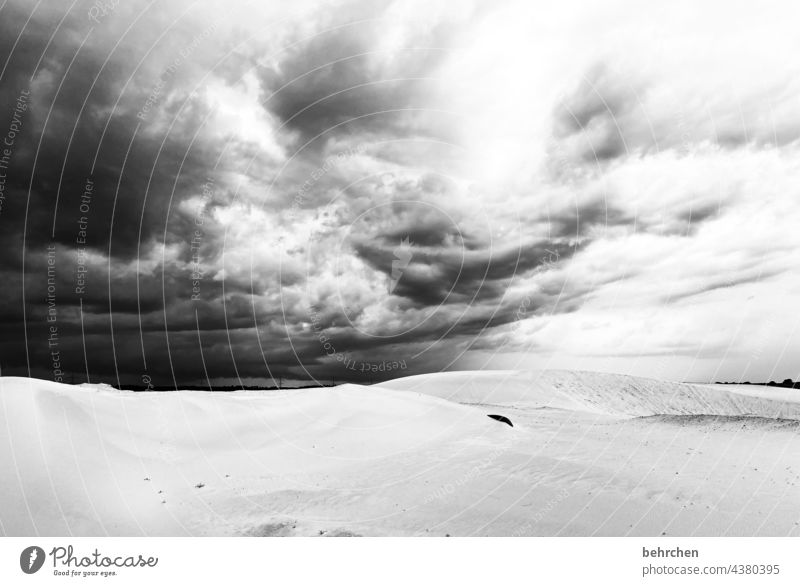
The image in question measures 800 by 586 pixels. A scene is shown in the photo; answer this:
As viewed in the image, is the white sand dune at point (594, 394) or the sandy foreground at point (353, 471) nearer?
the sandy foreground at point (353, 471)

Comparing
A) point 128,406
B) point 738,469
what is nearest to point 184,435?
point 128,406

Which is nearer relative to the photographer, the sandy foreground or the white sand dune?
the sandy foreground

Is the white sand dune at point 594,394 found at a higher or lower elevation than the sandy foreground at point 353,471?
higher

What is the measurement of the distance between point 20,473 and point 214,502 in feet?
8.92

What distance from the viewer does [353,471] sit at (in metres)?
9.91

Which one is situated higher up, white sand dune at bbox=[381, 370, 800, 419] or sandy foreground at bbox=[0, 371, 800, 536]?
white sand dune at bbox=[381, 370, 800, 419]

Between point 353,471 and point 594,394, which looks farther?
point 594,394

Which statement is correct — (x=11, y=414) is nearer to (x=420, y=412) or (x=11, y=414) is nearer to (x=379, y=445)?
(x=379, y=445)

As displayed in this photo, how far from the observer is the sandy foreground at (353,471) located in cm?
724

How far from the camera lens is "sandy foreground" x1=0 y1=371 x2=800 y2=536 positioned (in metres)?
7.24

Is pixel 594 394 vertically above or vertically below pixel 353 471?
above
